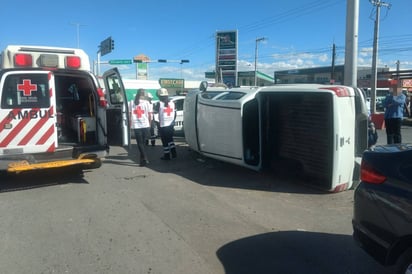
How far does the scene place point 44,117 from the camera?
7.21 meters

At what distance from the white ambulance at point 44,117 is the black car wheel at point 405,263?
229 inches

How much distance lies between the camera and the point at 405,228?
3.01 meters

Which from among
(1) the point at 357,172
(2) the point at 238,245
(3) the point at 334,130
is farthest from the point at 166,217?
(1) the point at 357,172

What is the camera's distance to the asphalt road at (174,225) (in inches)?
161

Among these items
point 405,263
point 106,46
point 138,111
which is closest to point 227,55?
point 106,46

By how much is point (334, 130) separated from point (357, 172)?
1.37 metres

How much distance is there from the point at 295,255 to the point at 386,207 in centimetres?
138

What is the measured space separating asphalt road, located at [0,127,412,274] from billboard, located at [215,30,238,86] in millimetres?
25698

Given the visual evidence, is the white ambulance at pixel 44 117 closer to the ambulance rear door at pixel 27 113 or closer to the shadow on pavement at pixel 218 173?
the ambulance rear door at pixel 27 113

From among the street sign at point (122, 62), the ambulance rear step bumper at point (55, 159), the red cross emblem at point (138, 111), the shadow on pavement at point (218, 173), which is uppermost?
the street sign at point (122, 62)

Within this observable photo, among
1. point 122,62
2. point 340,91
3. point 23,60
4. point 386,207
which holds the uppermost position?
point 122,62

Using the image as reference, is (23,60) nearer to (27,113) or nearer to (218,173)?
(27,113)

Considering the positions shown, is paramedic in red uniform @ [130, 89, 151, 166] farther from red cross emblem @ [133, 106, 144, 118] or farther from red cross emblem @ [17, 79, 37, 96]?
red cross emblem @ [17, 79, 37, 96]

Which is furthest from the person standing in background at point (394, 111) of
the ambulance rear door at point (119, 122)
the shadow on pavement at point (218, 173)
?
the ambulance rear door at point (119, 122)
